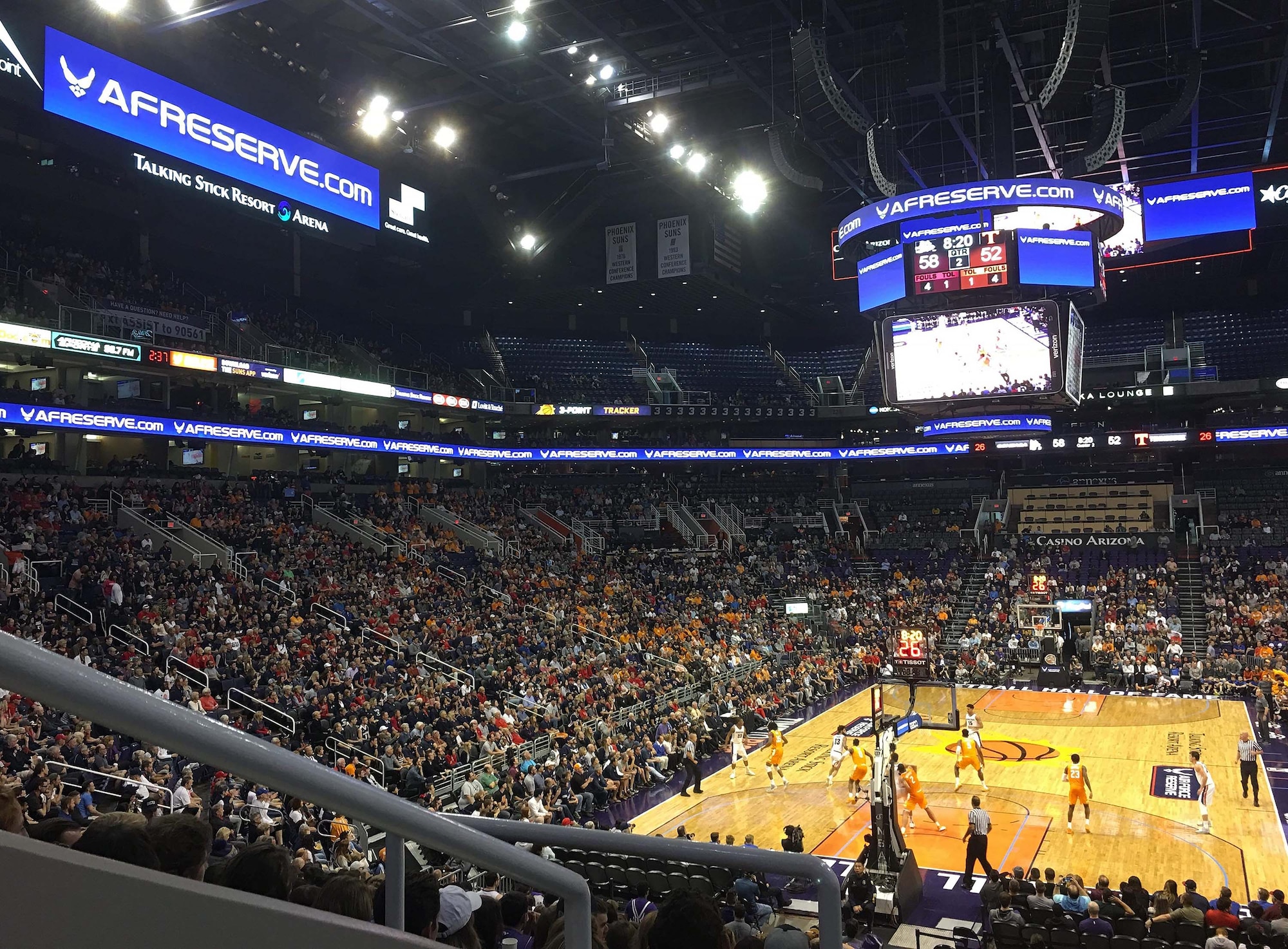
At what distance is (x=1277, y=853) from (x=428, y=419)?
3593 centimetres

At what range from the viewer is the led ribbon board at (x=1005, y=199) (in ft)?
69.9

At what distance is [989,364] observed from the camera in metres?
22.3

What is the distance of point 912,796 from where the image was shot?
17078 millimetres

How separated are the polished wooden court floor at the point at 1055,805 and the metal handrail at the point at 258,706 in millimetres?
6509

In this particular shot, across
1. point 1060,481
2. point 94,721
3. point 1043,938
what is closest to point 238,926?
point 94,721

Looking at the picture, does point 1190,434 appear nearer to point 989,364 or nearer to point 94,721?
point 989,364

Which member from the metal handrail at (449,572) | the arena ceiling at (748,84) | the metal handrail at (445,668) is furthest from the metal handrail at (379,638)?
the arena ceiling at (748,84)

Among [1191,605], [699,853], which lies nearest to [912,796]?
[699,853]

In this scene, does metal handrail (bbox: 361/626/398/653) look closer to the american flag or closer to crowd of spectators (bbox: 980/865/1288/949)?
crowd of spectators (bbox: 980/865/1288/949)

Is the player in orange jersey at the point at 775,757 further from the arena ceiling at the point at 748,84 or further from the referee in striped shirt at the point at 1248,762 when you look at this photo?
the arena ceiling at the point at 748,84

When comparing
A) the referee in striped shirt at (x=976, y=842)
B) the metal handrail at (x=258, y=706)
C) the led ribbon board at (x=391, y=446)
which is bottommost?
the referee in striped shirt at (x=976, y=842)

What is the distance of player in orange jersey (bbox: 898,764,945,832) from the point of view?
16.9 metres

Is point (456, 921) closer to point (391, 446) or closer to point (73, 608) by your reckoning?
point (73, 608)

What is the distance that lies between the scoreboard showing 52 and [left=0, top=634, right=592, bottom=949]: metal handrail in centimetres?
2192
